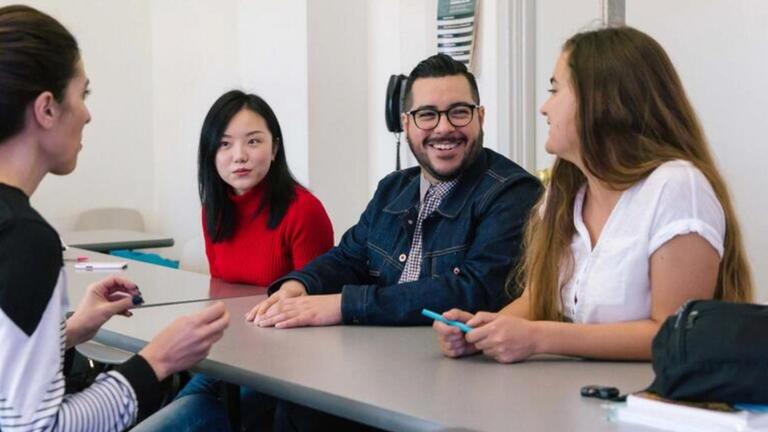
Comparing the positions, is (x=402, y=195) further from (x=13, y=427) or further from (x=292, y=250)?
(x=13, y=427)

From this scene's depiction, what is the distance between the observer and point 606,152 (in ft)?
6.11

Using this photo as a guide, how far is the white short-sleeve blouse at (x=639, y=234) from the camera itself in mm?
1739

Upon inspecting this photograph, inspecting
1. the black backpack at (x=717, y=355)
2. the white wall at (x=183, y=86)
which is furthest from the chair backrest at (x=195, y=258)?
the black backpack at (x=717, y=355)

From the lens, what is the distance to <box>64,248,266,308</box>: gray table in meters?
2.78

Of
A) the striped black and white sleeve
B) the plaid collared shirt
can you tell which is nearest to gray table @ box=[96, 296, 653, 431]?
the plaid collared shirt

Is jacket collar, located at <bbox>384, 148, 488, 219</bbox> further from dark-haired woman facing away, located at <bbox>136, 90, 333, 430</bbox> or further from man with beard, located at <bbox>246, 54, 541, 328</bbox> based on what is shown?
dark-haired woman facing away, located at <bbox>136, 90, 333, 430</bbox>

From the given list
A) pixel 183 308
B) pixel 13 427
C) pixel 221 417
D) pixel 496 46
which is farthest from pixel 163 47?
pixel 13 427

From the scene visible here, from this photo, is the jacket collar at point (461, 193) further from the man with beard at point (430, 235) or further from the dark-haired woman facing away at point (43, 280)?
the dark-haired woman facing away at point (43, 280)

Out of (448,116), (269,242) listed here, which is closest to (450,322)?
(448,116)

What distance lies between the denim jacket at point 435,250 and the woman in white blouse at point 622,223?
0.26 metres

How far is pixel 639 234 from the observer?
5.87ft

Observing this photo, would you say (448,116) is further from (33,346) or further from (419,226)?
(33,346)

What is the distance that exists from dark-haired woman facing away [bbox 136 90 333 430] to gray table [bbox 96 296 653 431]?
92cm

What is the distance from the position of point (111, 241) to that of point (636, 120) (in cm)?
361
